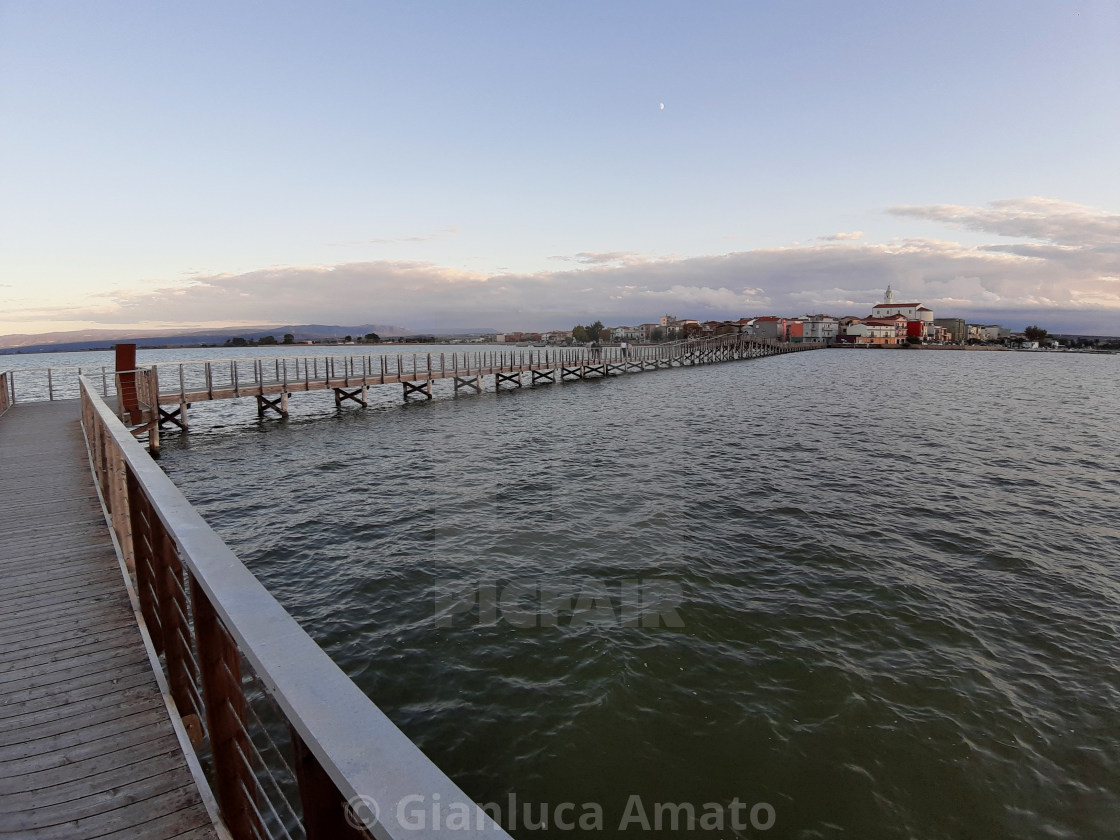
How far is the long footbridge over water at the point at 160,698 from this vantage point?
4.28 feet

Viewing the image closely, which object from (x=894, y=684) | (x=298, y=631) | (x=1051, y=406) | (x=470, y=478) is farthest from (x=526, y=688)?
(x=1051, y=406)

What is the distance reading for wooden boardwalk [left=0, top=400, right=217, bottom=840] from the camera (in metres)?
2.84

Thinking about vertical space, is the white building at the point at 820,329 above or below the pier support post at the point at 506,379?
above

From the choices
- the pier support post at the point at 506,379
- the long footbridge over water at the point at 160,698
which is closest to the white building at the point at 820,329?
the pier support post at the point at 506,379

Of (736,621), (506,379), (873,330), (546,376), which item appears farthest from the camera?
(873,330)

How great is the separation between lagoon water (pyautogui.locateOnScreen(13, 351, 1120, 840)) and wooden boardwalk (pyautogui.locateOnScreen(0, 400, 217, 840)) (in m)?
3.43

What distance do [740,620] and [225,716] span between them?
795cm

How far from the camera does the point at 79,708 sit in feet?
11.9

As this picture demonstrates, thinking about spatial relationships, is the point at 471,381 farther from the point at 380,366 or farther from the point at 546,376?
the point at 546,376

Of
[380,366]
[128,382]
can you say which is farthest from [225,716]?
[380,366]

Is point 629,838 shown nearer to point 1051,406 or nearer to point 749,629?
point 749,629

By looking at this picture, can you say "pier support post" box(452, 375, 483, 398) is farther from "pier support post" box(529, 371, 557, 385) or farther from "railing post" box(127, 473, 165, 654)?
"railing post" box(127, 473, 165, 654)

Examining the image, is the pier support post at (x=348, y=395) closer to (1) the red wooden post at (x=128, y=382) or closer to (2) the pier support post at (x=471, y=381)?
(2) the pier support post at (x=471, y=381)

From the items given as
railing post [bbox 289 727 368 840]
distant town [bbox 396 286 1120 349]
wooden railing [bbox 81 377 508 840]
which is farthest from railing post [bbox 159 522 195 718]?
distant town [bbox 396 286 1120 349]
